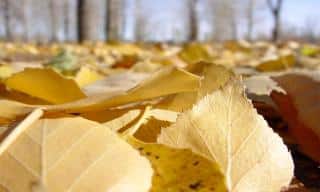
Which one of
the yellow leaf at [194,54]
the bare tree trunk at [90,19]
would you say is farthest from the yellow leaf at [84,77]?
the bare tree trunk at [90,19]

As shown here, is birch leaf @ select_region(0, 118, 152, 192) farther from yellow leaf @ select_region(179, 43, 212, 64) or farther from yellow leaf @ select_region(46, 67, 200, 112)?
yellow leaf @ select_region(179, 43, 212, 64)

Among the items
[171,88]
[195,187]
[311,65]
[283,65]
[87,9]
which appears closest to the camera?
[195,187]

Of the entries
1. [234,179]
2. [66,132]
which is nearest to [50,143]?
[66,132]

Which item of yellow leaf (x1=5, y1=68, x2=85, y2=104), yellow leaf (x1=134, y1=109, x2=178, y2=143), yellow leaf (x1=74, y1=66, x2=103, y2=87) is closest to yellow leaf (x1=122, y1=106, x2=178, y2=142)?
yellow leaf (x1=134, y1=109, x2=178, y2=143)

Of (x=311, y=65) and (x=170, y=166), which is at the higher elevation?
(x=170, y=166)

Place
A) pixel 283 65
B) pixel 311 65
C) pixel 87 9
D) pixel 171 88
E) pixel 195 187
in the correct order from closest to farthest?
pixel 195 187
pixel 171 88
pixel 283 65
pixel 311 65
pixel 87 9

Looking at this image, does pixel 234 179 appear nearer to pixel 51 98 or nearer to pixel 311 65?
pixel 51 98

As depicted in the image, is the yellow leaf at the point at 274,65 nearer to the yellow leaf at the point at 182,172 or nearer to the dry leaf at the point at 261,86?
the dry leaf at the point at 261,86
